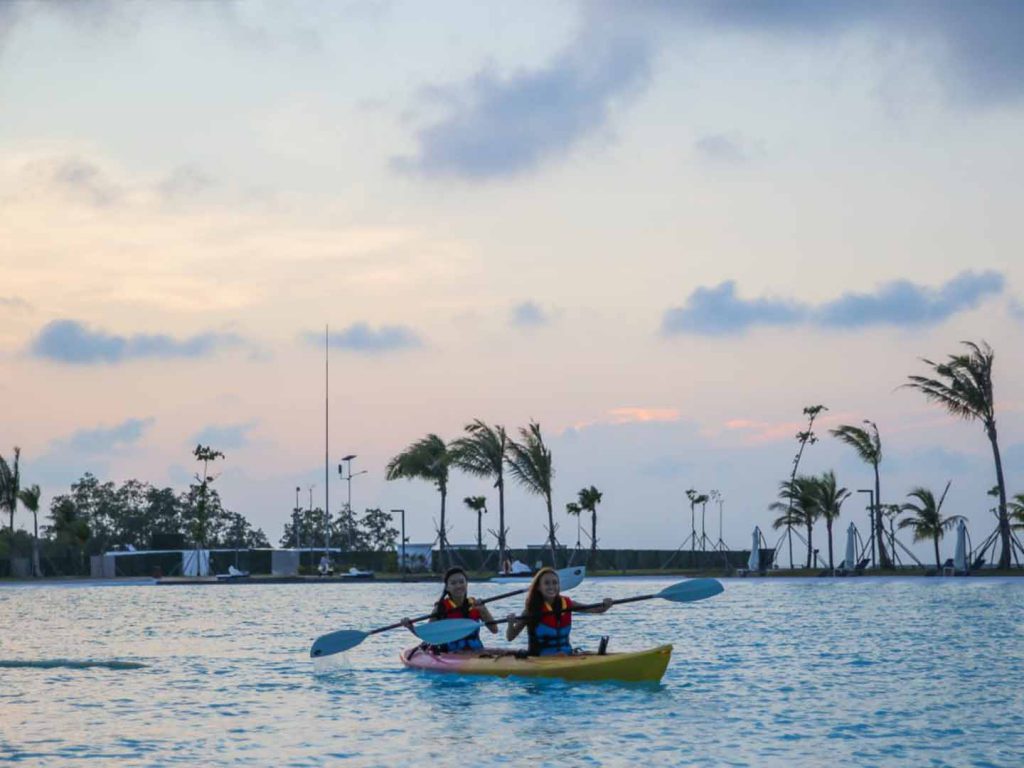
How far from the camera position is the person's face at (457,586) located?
21922 mm

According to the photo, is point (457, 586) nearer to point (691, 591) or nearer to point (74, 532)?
point (691, 591)

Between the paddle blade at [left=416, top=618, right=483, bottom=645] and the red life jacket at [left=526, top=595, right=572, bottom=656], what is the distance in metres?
1.30

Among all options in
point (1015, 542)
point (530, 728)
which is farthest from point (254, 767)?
point (1015, 542)

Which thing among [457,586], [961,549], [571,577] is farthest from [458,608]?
[961,549]

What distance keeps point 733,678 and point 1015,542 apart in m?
42.1

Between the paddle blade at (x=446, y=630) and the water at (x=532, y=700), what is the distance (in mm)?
723

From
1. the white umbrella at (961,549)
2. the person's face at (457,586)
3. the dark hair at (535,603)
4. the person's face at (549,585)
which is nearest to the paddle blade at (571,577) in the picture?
the person's face at (457,586)

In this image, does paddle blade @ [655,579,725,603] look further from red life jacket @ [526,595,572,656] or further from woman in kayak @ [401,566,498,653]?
woman in kayak @ [401,566,498,653]

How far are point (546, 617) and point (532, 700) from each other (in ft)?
5.39

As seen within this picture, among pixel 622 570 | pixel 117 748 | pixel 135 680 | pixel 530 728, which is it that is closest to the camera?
pixel 117 748

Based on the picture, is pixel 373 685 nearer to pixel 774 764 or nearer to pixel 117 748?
pixel 117 748

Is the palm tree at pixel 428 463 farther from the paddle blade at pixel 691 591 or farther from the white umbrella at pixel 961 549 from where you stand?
the paddle blade at pixel 691 591

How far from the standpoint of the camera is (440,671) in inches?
858

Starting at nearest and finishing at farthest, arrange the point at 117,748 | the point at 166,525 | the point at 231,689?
the point at 117,748 → the point at 231,689 → the point at 166,525
